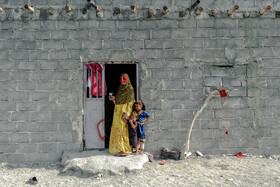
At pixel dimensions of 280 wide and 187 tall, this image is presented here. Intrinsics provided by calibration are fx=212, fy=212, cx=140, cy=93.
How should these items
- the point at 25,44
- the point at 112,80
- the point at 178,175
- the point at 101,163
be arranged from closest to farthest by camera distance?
the point at 178,175
the point at 101,163
the point at 25,44
the point at 112,80

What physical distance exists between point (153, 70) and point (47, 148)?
106 inches

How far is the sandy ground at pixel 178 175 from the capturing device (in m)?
3.38

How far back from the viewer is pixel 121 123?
4.21 m

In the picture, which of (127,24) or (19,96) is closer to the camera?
(19,96)

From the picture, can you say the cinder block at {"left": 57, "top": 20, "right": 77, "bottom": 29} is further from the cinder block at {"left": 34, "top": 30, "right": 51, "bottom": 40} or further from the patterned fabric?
the patterned fabric

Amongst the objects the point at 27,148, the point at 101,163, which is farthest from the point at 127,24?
the point at 27,148

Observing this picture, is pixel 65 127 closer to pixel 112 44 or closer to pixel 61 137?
pixel 61 137

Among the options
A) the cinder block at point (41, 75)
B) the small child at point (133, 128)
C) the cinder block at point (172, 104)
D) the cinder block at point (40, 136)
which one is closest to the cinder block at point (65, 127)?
the cinder block at point (40, 136)

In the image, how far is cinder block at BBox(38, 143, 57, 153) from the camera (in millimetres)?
4293

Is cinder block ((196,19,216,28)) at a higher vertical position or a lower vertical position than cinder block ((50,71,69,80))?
higher

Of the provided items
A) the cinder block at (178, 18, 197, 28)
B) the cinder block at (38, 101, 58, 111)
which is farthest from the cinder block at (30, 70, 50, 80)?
the cinder block at (178, 18, 197, 28)

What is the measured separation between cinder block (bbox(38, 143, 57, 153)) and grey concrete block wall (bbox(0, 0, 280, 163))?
0.06ft

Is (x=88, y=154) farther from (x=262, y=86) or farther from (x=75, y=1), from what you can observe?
(x=262, y=86)

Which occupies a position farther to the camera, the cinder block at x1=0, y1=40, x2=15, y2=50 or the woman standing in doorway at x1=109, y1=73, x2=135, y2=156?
the cinder block at x1=0, y1=40, x2=15, y2=50
